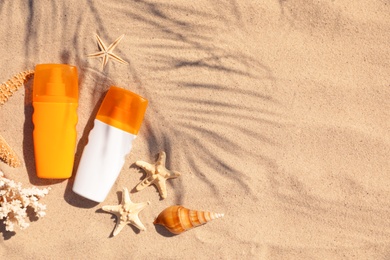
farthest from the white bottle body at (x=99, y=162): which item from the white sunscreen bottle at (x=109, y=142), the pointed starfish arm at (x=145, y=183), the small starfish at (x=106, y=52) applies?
the small starfish at (x=106, y=52)

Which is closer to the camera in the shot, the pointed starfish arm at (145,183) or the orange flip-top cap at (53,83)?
the orange flip-top cap at (53,83)

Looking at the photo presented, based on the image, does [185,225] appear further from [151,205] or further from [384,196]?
[384,196]

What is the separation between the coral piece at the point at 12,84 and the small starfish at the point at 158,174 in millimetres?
532

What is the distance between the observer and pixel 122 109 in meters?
1.80

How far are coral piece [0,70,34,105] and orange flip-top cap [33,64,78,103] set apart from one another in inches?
4.0

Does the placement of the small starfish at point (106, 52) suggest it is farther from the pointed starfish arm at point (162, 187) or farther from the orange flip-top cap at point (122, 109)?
the pointed starfish arm at point (162, 187)

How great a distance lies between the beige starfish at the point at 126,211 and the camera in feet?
6.20

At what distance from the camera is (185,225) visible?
1.87m

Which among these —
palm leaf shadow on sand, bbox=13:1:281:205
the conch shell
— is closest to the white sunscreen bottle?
palm leaf shadow on sand, bbox=13:1:281:205

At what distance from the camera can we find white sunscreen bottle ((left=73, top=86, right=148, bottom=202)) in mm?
1805

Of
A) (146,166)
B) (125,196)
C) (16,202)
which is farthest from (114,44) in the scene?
(16,202)

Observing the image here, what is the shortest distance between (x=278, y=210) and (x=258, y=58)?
1.92ft

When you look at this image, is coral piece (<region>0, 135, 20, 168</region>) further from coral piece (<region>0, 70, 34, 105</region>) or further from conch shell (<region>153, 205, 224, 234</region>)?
conch shell (<region>153, 205, 224, 234</region>)

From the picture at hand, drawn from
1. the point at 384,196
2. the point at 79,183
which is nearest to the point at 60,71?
the point at 79,183
